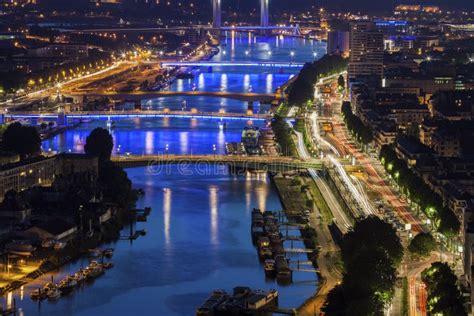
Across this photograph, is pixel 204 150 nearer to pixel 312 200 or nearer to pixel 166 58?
pixel 312 200

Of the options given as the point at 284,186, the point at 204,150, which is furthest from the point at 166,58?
the point at 284,186

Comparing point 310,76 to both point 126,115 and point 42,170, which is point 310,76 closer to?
point 126,115

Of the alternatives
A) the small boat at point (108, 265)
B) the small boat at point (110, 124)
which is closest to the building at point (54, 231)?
the small boat at point (108, 265)

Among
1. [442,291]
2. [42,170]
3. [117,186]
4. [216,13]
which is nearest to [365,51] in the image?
[42,170]

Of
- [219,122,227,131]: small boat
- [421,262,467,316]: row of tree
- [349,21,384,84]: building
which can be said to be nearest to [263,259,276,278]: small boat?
[421,262,467,316]: row of tree

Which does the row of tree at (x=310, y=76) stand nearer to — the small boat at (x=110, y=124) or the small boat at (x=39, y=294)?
the small boat at (x=110, y=124)
